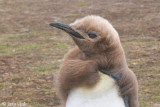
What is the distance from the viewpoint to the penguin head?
7.91 feet

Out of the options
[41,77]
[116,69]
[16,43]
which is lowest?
[16,43]

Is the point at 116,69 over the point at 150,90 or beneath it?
over

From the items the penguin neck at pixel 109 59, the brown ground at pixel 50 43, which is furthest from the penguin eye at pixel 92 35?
the brown ground at pixel 50 43

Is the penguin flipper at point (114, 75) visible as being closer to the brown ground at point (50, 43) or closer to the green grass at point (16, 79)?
the brown ground at point (50, 43)

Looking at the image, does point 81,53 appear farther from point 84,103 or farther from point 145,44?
point 145,44

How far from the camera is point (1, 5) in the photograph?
56.7 feet

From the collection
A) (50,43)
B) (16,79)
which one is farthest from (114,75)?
(50,43)

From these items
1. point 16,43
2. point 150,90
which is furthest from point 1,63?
point 150,90

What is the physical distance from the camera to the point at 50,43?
30.8ft

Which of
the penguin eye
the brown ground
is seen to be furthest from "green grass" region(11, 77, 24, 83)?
the penguin eye

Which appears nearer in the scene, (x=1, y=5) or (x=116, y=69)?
(x=116, y=69)

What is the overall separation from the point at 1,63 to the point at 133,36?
14.0 feet

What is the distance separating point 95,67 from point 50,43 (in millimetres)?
7056

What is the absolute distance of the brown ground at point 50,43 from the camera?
5.49 meters
